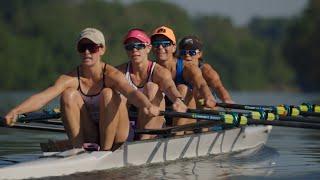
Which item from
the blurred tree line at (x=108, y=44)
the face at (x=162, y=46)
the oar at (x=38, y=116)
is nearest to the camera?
the oar at (x=38, y=116)

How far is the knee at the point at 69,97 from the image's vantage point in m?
9.31

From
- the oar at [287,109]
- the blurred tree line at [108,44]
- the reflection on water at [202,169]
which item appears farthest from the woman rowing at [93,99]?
the blurred tree line at [108,44]

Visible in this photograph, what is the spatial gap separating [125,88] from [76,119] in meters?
0.61

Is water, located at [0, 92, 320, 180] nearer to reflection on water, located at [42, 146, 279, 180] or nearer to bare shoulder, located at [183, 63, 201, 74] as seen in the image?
reflection on water, located at [42, 146, 279, 180]

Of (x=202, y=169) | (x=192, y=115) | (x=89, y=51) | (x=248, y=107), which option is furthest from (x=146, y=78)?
(x=248, y=107)

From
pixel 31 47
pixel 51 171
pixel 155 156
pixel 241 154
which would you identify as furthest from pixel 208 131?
pixel 31 47

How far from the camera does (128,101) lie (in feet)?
32.4

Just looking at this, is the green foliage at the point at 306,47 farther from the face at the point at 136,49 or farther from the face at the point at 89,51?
the face at the point at 89,51

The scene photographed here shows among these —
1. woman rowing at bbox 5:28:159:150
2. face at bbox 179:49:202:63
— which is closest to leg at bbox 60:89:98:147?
woman rowing at bbox 5:28:159:150

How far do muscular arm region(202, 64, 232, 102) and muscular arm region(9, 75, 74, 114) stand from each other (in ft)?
12.7

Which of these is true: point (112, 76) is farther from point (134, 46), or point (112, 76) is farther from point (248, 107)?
point (248, 107)

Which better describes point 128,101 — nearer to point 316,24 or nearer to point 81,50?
point 81,50

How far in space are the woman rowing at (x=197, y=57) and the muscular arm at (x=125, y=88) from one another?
3.09m

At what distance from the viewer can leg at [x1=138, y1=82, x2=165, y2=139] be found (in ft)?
33.5
